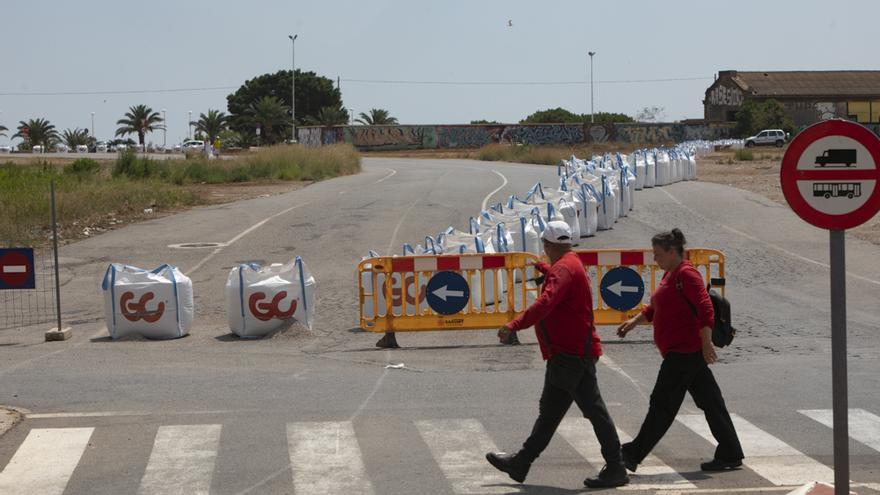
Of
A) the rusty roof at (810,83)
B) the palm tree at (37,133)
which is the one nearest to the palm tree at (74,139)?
the palm tree at (37,133)

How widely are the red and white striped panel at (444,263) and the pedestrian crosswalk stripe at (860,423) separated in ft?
17.1

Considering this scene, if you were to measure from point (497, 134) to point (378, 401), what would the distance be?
89992 millimetres

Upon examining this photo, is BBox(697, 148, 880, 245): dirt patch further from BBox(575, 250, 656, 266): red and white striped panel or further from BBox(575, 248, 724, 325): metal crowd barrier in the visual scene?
BBox(575, 250, 656, 266): red and white striped panel

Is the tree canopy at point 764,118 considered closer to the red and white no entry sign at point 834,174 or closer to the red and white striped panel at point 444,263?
the red and white striped panel at point 444,263

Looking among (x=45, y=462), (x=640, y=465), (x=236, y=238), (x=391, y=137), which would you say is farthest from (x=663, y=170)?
(x=391, y=137)

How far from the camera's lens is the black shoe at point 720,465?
25.1 feet

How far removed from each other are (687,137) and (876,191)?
9516 cm

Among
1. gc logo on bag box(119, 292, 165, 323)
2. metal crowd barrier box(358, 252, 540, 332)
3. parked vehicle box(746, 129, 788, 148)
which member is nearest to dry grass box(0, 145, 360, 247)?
gc logo on bag box(119, 292, 165, 323)

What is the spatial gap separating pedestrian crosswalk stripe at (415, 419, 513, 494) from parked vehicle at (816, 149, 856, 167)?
9.14ft

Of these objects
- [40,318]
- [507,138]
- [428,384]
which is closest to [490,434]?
[428,384]

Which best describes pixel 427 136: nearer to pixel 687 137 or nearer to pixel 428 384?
pixel 687 137

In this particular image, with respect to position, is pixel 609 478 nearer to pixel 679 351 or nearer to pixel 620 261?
pixel 679 351

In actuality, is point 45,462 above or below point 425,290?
below

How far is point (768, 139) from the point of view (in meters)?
87.3
